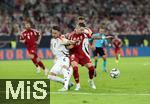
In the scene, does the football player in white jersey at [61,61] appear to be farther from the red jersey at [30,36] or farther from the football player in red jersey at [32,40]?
the red jersey at [30,36]

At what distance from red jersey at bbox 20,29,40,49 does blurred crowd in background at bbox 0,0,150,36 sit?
15.1 metres

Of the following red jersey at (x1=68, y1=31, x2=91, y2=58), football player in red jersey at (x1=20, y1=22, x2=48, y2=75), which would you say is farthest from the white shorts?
football player in red jersey at (x1=20, y1=22, x2=48, y2=75)

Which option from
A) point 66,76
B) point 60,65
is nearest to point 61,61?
point 60,65

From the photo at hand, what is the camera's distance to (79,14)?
1916 inches

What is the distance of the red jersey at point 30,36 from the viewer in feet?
94.5

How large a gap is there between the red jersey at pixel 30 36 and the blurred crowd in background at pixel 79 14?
15098 mm

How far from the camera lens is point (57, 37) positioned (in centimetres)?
1917

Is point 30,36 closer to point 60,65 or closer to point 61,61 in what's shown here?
point 61,61

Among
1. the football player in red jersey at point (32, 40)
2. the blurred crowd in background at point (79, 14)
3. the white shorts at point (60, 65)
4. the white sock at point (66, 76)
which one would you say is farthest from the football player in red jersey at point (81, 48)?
the blurred crowd in background at point (79, 14)

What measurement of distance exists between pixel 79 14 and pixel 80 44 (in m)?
29.1

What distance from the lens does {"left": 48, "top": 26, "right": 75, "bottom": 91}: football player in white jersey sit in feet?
62.3

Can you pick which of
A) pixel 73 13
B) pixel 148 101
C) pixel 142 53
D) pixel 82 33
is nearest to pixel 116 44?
pixel 142 53

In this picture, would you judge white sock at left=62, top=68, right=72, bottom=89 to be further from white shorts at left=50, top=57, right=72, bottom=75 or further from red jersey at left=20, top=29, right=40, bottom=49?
red jersey at left=20, top=29, right=40, bottom=49

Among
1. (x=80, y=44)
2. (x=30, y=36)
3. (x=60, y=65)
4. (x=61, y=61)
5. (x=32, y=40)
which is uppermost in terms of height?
(x=30, y=36)
